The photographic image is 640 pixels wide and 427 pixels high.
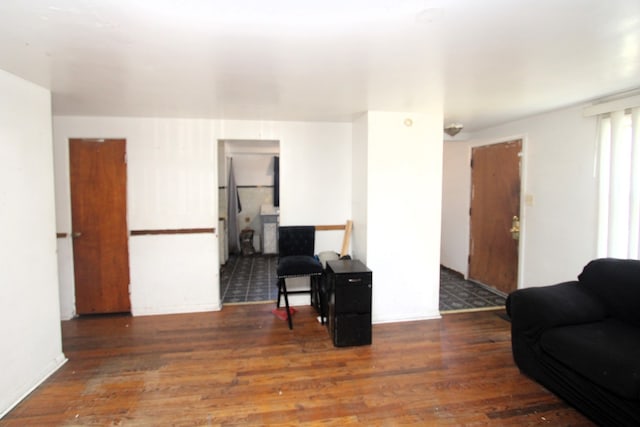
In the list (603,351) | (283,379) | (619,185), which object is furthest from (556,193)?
(283,379)

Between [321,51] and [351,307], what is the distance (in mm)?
2085

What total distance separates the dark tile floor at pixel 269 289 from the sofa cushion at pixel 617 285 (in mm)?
1489

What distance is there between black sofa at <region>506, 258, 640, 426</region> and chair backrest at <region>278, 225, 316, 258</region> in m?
2.03

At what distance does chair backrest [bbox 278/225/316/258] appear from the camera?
3621 mm

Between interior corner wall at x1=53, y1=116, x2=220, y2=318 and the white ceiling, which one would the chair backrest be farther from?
the white ceiling

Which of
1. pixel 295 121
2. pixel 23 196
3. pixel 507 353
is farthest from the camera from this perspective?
pixel 295 121

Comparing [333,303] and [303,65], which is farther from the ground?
[303,65]

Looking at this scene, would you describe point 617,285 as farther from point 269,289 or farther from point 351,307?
point 269,289

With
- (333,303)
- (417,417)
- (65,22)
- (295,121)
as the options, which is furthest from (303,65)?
(417,417)

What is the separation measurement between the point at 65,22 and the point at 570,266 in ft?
14.2

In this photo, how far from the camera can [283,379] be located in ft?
7.76

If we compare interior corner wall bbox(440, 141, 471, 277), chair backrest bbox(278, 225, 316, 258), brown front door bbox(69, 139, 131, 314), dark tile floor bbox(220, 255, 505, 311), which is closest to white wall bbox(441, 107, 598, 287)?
dark tile floor bbox(220, 255, 505, 311)

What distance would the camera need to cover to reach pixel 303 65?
6.58ft

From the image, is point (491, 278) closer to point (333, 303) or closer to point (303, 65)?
point (333, 303)
